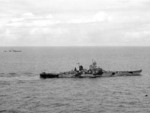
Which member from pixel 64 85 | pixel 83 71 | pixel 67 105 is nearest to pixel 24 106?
pixel 67 105

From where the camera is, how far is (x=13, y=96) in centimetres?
8225

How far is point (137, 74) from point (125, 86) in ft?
97.9

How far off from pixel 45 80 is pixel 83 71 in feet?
61.5

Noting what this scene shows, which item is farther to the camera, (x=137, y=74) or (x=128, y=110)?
(x=137, y=74)

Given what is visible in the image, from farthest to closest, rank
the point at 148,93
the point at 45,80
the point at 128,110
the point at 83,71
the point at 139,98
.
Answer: the point at 83,71 < the point at 45,80 < the point at 148,93 < the point at 139,98 < the point at 128,110

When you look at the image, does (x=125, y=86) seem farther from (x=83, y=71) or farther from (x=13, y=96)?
(x=13, y=96)

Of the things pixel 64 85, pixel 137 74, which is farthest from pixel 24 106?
pixel 137 74

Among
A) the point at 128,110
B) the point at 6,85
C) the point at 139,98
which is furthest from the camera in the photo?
the point at 6,85

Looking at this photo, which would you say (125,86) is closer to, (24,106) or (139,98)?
(139,98)

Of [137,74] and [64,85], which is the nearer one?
[64,85]

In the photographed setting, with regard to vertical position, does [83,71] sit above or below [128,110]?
above

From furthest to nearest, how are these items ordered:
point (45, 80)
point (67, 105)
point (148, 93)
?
Answer: point (45, 80), point (148, 93), point (67, 105)

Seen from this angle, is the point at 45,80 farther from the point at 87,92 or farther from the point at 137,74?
the point at 137,74

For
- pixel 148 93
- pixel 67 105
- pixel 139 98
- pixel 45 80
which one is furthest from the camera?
pixel 45 80
